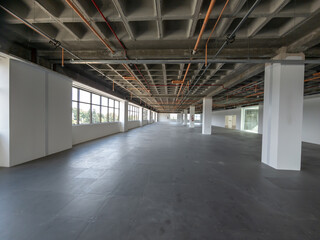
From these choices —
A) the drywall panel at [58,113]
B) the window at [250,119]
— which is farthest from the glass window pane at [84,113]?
the window at [250,119]

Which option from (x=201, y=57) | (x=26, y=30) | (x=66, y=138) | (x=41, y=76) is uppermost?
(x=26, y=30)

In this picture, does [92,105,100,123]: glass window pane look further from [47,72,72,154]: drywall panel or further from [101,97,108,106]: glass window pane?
[47,72,72,154]: drywall panel

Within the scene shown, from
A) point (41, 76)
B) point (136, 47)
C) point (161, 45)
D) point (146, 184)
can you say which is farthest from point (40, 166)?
point (161, 45)

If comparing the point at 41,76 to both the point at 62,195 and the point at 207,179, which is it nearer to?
the point at 62,195

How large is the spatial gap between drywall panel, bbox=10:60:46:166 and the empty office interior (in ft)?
0.10

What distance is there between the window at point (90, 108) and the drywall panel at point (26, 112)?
238 cm

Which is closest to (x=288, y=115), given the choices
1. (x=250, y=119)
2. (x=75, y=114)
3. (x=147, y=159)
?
(x=147, y=159)

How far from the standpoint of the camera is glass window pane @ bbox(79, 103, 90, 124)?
7143mm

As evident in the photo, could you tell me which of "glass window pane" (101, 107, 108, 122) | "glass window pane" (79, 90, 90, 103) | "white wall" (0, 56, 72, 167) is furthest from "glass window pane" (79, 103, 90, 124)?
"white wall" (0, 56, 72, 167)

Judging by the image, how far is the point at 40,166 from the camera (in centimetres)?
365

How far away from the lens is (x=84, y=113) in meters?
7.44

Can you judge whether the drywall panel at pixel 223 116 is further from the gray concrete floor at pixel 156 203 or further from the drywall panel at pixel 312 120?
the gray concrete floor at pixel 156 203

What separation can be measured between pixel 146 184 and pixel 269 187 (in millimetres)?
2753

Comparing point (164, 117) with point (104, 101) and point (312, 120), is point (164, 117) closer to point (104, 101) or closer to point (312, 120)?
point (104, 101)
